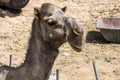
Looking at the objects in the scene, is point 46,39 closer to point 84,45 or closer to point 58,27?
point 58,27

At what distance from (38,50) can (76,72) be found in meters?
3.97

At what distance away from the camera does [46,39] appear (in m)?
3.27

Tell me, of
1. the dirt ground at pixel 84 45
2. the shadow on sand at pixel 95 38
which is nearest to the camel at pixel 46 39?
the dirt ground at pixel 84 45

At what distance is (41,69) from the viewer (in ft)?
10.9

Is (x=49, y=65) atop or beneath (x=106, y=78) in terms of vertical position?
atop

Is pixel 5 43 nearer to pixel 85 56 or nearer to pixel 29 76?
pixel 85 56

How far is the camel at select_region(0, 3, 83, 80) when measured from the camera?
10.2 ft


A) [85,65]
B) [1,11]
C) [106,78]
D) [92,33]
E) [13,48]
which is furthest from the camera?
[1,11]

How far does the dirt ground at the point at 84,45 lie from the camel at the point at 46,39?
2.45m

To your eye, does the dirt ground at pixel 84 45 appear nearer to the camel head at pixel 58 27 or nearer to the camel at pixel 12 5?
the camel at pixel 12 5

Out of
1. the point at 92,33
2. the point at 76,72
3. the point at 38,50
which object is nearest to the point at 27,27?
the point at 92,33

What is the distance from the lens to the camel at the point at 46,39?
3107 millimetres

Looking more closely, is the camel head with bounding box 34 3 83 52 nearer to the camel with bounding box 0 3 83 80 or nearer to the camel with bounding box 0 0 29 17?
the camel with bounding box 0 3 83 80

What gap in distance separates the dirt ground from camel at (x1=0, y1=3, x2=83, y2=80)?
245 centimetres
